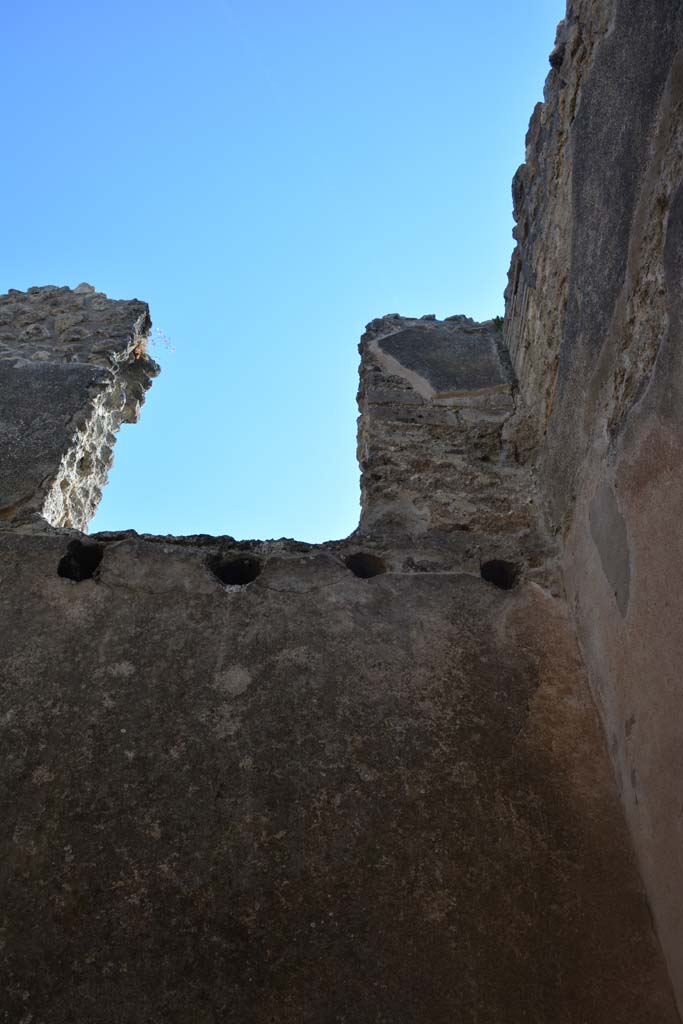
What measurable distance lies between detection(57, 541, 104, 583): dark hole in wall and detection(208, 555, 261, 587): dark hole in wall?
416 mm

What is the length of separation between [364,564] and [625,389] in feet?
3.59

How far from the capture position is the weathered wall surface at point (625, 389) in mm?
2053

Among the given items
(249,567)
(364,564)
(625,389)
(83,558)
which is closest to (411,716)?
(364,564)

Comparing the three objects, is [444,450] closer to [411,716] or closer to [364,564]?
[364,564]

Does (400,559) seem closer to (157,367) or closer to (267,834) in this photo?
(267,834)

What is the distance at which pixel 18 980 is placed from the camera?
1840mm

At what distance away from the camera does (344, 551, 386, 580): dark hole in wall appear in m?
2.95

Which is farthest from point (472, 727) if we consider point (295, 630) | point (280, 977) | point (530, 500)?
point (530, 500)

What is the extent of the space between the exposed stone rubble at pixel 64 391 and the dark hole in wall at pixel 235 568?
0.79 m

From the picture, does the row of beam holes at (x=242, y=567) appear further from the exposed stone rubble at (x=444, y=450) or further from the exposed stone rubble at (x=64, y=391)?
the exposed stone rubble at (x=64, y=391)

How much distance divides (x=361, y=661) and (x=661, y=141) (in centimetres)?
180

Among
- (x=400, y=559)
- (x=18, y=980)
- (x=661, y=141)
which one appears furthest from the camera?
(x=400, y=559)

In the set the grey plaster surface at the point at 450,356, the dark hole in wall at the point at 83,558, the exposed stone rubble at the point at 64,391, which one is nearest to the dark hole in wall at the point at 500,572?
the grey plaster surface at the point at 450,356

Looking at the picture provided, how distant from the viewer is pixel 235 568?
2.94 metres
